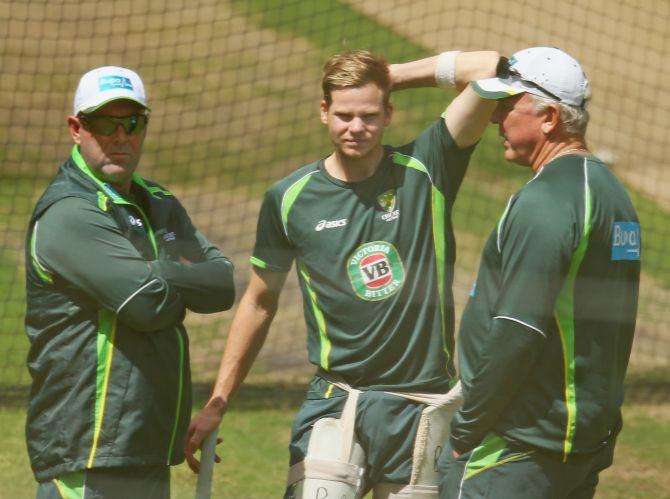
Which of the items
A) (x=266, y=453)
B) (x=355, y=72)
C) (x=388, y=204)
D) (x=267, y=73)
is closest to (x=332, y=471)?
(x=388, y=204)

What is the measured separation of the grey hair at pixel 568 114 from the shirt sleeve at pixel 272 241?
3.32 ft

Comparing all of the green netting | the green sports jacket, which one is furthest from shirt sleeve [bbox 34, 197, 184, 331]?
the green netting

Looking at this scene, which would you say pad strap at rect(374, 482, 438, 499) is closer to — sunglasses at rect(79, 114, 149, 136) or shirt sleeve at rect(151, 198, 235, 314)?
shirt sleeve at rect(151, 198, 235, 314)

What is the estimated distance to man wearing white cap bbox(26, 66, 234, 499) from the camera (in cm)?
376

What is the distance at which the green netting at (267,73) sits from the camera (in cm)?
1170

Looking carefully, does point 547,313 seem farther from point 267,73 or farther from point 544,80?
point 267,73

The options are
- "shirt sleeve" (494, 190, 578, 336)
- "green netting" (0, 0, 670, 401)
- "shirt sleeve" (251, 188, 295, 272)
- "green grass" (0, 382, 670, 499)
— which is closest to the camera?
"shirt sleeve" (494, 190, 578, 336)

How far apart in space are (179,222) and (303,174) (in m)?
0.44

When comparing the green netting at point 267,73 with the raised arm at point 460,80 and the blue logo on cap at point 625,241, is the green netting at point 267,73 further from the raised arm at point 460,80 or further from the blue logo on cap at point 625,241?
the blue logo on cap at point 625,241

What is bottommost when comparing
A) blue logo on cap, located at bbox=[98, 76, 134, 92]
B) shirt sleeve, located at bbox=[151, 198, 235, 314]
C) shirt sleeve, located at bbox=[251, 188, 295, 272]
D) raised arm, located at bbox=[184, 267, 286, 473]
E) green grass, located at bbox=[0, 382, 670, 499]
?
green grass, located at bbox=[0, 382, 670, 499]

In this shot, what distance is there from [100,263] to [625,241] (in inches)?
59.3

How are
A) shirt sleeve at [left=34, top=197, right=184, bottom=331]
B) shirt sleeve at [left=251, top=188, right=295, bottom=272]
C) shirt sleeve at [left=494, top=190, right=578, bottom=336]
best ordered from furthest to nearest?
shirt sleeve at [left=251, top=188, right=295, bottom=272]
shirt sleeve at [left=34, top=197, right=184, bottom=331]
shirt sleeve at [left=494, top=190, right=578, bottom=336]

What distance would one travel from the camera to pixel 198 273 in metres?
3.99

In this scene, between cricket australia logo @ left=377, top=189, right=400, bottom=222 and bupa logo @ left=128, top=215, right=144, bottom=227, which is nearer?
bupa logo @ left=128, top=215, right=144, bottom=227
